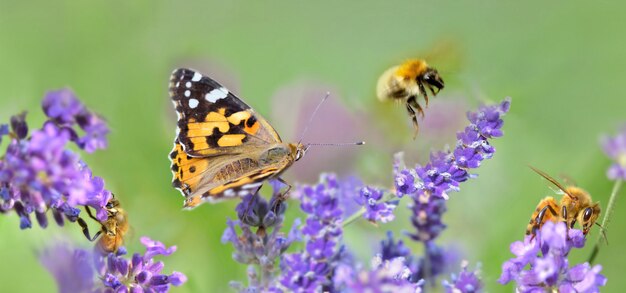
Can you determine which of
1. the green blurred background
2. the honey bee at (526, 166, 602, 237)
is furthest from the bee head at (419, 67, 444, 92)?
the honey bee at (526, 166, 602, 237)

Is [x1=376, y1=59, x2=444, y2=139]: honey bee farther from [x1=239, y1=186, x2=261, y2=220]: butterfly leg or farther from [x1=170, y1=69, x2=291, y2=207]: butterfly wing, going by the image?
[x1=239, y1=186, x2=261, y2=220]: butterfly leg

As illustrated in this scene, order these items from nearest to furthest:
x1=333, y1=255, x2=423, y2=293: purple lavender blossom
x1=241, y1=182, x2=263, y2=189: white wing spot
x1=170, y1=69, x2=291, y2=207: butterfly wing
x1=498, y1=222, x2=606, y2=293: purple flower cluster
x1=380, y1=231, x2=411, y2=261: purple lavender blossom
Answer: x1=333, y1=255, x2=423, y2=293: purple lavender blossom < x1=498, y1=222, x2=606, y2=293: purple flower cluster < x1=241, y1=182, x2=263, y2=189: white wing spot < x1=380, y1=231, x2=411, y2=261: purple lavender blossom < x1=170, y1=69, x2=291, y2=207: butterfly wing

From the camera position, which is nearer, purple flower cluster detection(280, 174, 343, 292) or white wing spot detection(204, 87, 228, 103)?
Answer: purple flower cluster detection(280, 174, 343, 292)

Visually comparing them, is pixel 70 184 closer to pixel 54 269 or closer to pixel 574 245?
pixel 54 269

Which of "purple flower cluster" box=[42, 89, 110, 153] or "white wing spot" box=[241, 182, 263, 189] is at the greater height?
"purple flower cluster" box=[42, 89, 110, 153]

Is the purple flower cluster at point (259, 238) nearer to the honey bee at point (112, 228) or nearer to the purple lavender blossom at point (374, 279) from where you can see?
the honey bee at point (112, 228)

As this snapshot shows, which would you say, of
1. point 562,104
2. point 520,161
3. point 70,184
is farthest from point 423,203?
point 562,104

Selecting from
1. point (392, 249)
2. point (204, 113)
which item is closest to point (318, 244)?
point (392, 249)
